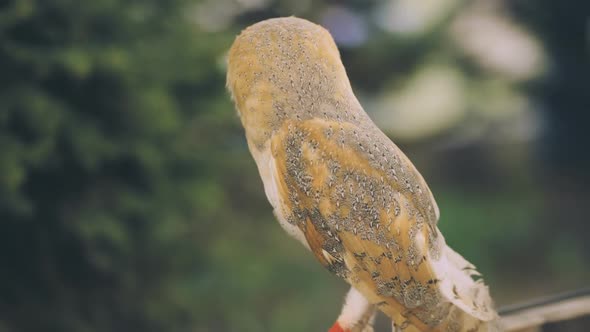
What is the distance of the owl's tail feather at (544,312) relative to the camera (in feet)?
4.60

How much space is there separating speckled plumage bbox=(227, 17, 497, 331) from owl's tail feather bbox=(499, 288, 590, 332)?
292 mm

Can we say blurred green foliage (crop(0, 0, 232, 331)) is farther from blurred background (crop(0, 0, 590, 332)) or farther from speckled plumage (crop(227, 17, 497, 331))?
speckled plumage (crop(227, 17, 497, 331))

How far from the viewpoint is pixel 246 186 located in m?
3.67

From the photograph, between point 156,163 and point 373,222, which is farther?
point 156,163

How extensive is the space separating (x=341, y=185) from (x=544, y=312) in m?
0.55

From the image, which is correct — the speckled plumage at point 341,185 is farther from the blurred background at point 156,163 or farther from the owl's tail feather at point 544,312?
the blurred background at point 156,163

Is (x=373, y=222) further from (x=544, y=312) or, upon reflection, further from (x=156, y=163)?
(x=156, y=163)

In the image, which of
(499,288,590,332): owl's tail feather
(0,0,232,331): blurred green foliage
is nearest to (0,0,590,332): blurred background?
(0,0,232,331): blurred green foliage

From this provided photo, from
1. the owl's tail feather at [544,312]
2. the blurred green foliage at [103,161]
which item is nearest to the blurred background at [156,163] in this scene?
the blurred green foliage at [103,161]

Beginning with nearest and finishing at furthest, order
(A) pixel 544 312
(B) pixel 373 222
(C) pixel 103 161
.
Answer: (B) pixel 373 222, (A) pixel 544 312, (C) pixel 103 161

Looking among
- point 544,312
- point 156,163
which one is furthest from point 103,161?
point 544,312

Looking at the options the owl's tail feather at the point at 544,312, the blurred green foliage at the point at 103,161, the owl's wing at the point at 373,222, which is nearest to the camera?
the owl's wing at the point at 373,222

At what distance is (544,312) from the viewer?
1.45 m

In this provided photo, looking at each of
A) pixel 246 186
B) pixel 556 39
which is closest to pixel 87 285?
pixel 246 186
